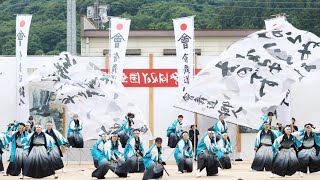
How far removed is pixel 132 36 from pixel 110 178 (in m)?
17.2

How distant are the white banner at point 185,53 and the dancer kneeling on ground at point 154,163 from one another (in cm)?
790

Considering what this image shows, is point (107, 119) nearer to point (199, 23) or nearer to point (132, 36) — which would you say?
point (132, 36)

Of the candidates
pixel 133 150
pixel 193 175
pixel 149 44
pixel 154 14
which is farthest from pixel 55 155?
pixel 154 14

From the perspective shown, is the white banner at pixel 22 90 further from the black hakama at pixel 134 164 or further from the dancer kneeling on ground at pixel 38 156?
the dancer kneeling on ground at pixel 38 156

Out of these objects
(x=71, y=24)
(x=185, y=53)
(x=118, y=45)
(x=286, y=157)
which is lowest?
(x=286, y=157)

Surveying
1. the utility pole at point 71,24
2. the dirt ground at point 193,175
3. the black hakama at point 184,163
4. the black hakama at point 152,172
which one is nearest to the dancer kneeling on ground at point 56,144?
the dirt ground at point 193,175

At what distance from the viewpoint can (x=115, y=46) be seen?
27391 millimetres

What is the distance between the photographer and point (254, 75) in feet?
70.7

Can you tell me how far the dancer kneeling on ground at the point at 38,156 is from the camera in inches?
762

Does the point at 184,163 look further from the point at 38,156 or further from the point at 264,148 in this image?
the point at 38,156

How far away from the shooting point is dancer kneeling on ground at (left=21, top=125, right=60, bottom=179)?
63.5 feet

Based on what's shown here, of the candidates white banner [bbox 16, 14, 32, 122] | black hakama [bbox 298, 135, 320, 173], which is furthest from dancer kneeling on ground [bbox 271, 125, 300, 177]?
white banner [bbox 16, 14, 32, 122]

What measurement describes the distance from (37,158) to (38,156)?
0.20ft

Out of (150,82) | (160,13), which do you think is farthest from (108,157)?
(160,13)
